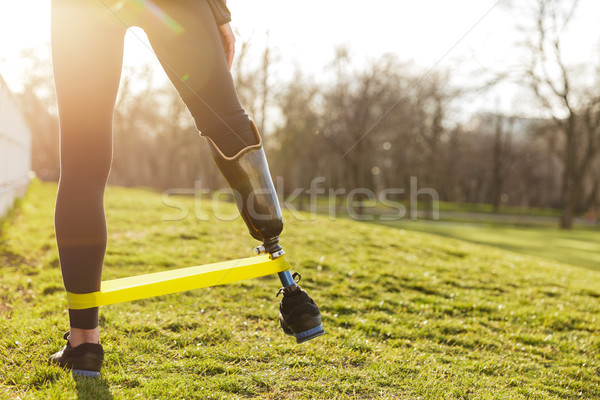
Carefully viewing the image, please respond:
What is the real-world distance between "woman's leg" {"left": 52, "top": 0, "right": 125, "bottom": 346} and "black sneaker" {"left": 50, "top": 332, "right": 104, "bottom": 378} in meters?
0.10

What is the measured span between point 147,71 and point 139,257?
30.0 meters

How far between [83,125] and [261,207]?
0.61 metres

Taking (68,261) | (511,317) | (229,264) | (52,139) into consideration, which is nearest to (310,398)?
(229,264)

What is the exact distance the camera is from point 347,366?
192 cm

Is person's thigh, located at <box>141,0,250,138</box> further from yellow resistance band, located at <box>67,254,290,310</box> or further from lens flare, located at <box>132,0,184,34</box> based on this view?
yellow resistance band, located at <box>67,254,290,310</box>

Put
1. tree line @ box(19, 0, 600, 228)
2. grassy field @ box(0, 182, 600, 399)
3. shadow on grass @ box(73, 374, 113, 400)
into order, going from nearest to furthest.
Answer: shadow on grass @ box(73, 374, 113, 400) < grassy field @ box(0, 182, 600, 399) < tree line @ box(19, 0, 600, 228)

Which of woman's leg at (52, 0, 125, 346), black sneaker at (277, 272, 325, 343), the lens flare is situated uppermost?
the lens flare

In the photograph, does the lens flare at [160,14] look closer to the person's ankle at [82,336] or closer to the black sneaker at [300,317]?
the black sneaker at [300,317]

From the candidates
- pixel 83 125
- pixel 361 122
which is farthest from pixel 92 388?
pixel 361 122

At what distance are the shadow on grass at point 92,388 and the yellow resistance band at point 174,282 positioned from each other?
264 millimetres

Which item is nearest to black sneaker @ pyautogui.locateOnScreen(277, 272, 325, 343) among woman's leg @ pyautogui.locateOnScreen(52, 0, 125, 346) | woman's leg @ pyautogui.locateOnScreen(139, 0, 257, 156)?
woman's leg @ pyautogui.locateOnScreen(139, 0, 257, 156)

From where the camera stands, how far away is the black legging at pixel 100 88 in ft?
4.49

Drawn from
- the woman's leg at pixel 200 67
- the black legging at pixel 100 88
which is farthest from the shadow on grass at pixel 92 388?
the woman's leg at pixel 200 67

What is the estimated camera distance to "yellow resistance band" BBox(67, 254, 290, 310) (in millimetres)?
1469
